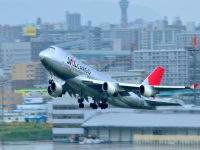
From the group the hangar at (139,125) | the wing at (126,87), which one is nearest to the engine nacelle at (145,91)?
the wing at (126,87)

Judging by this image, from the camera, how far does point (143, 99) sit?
69.9 m

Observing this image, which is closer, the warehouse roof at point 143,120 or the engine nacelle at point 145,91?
the engine nacelle at point 145,91

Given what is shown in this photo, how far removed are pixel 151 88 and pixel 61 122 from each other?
150 feet

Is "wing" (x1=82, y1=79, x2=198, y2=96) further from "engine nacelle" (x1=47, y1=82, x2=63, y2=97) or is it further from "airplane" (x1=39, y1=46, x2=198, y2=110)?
"engine nacelle" (x1=47, y1=82, x2=63, y2=97)

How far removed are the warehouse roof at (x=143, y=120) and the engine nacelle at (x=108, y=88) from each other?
3514 cm

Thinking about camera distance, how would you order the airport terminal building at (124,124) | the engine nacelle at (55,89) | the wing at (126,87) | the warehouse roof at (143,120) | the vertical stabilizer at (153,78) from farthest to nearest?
1. the warehouse roof at (143,120)
2. the airport terminal building at (124,124)
3. the vertical stabilizer at (153,78)
4. the engine nacelle at (55,89)
5. the wing at (126,87)

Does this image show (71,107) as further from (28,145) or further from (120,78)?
(120,78)

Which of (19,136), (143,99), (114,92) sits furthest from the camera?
(19,136)

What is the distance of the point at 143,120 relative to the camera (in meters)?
99.5

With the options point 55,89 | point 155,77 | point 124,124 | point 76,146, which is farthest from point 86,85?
point 124,124

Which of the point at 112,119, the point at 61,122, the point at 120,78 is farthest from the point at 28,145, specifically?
the point at 120,78

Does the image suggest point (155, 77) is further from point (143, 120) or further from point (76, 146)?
point (76, 146)

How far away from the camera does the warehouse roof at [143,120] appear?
316 ft

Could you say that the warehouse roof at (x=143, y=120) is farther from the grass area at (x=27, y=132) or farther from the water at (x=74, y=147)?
the grass area at (x=27, y=132)
